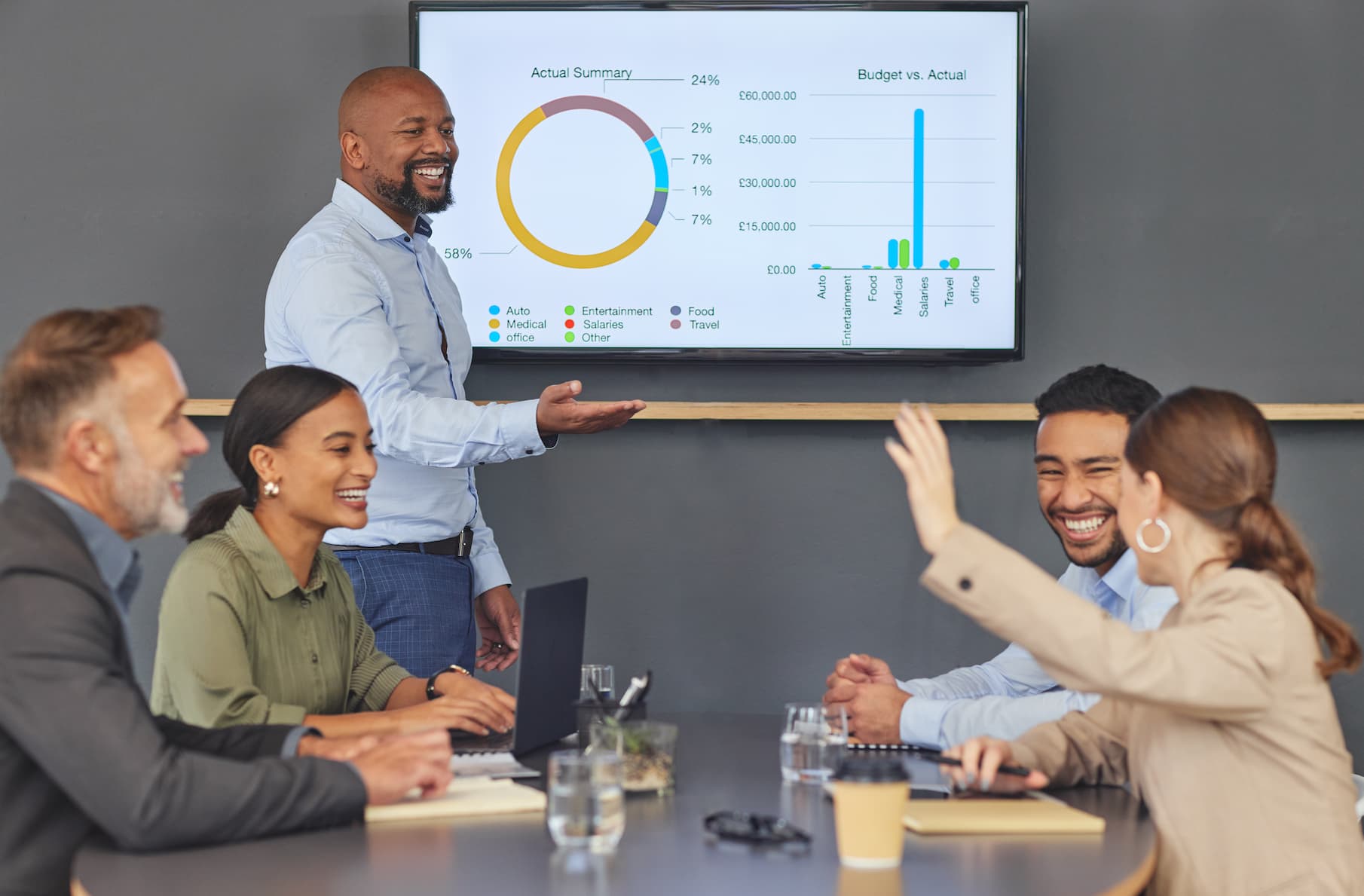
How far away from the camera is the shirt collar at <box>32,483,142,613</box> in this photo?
140 centimetres

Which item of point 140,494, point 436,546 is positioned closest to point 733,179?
point 436,546

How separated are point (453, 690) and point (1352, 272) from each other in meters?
2.38

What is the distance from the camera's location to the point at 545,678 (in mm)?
1819

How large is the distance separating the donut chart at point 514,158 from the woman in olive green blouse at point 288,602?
1142 mm

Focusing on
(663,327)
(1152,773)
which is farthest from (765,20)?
(1152,773)

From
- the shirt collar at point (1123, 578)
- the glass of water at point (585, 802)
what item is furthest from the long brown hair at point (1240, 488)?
the glass of water at point (585, 802)

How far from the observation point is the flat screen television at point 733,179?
3.13 m

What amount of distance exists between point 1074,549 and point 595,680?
2.86 feet

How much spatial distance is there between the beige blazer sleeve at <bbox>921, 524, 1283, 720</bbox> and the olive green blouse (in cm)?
94

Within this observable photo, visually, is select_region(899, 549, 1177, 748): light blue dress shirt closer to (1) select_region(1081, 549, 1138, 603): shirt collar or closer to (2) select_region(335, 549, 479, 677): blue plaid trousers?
(1) select_region(1081, 549, 1138, 603): shirt collar

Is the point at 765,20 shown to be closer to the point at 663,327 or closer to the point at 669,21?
the point at 669,21

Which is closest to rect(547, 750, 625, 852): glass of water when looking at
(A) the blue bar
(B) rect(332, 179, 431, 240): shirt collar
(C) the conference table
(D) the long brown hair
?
(C) the conference table

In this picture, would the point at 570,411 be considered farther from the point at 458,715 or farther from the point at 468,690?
the point at 458,715

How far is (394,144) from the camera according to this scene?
2752mm
